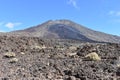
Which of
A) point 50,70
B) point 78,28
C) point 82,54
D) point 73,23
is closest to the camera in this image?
point 50,70

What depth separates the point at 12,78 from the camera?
44.5ft

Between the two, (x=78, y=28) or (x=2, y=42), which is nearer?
(x=2, y=42)

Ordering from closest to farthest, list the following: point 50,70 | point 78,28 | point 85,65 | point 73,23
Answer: point 50,70
point 85,65
point 78,28
point 73,23

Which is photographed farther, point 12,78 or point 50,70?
point 50,70

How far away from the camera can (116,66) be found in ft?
50.2

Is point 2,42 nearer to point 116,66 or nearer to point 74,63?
point 74,63

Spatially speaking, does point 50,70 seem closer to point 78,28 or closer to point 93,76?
point 93,76

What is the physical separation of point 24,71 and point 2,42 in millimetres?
18241

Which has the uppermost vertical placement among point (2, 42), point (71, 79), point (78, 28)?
point (78, 28)

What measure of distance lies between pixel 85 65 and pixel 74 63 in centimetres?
95

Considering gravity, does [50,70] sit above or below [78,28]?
below

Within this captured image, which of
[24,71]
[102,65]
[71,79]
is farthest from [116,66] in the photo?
[24,71]

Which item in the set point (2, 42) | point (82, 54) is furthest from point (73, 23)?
point (82, 54)

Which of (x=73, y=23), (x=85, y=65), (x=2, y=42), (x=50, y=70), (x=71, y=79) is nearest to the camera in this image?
(x=71, y=79)
